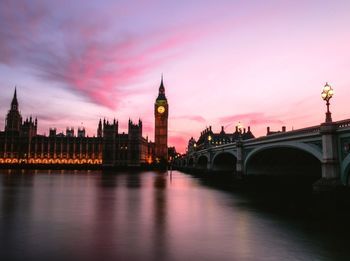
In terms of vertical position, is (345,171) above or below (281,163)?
below

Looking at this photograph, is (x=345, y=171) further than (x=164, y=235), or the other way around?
(x=345, y=171)

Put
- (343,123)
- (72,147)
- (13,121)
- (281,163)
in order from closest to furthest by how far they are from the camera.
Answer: (343,123) < (281,163) < (72,147) < (13,121)

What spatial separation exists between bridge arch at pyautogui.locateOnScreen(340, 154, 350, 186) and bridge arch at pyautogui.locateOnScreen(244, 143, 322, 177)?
1759cm

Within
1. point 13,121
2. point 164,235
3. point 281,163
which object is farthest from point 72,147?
point 164,235

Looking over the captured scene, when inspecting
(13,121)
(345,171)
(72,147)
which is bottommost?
(345,171)

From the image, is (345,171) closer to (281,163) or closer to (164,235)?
(164,235)

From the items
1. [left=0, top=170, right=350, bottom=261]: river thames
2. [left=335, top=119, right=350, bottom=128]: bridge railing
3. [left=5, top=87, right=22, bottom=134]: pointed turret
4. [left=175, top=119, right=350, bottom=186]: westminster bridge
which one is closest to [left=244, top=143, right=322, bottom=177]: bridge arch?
[left=175, top=119, right=350, bottom=186]: westminster bridge

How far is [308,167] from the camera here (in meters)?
57.9

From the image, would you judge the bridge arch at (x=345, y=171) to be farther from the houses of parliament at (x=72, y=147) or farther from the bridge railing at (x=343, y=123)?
the houses of parliament at (x=72, y=147)

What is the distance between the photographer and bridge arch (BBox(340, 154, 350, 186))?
28297mm

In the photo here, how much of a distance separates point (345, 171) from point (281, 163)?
99.6ft

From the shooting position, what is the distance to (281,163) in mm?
58906

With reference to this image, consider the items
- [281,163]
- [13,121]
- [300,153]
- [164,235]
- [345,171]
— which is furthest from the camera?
[13,121]

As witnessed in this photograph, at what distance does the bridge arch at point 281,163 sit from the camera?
5074 cm
